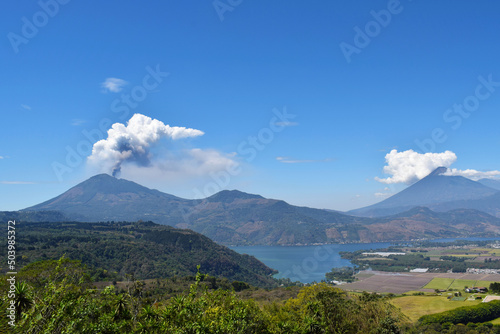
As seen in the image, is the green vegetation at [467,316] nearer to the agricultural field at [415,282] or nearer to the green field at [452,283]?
the agricultural field at [415,282]

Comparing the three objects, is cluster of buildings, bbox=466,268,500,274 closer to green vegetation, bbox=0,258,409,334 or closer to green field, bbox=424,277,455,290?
green field, bbox=424,277,455,290

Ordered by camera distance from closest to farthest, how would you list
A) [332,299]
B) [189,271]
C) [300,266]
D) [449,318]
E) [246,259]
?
[332,299] < [449,318] < [189,271] < [246,259] < [300,266]

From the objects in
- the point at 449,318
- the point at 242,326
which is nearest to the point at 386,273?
the point at 449,318

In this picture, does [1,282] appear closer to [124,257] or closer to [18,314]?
[18,314]

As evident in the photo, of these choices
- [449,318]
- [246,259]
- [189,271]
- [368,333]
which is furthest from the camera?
[246,259]

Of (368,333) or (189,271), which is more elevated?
(368,333)

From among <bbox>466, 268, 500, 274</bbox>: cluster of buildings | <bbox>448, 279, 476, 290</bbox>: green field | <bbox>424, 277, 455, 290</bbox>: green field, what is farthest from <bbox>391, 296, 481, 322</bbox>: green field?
<bbox>466, 268, 500, 274</bbox>: cluster of buildings

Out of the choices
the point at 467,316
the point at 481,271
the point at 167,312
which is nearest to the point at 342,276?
the point at 481,271

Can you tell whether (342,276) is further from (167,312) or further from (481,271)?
(167,312)
